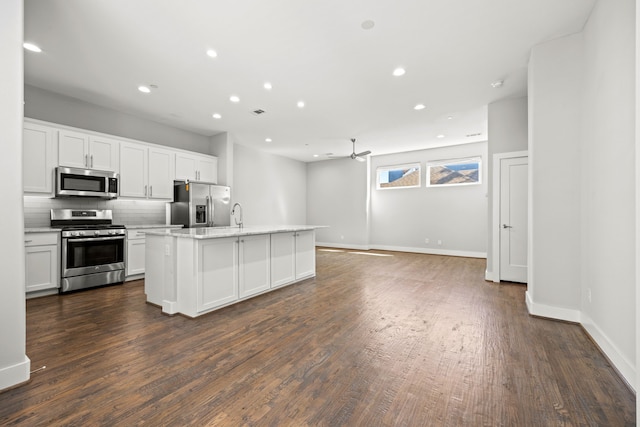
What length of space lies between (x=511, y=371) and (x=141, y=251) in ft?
17.7

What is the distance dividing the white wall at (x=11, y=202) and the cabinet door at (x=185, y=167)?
3.77 meters

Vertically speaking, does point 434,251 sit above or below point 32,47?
below

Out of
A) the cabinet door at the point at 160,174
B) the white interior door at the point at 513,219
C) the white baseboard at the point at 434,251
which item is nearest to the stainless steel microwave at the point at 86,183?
the cabinet door at the point at 160,174

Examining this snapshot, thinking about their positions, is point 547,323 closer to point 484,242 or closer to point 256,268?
point 256,268

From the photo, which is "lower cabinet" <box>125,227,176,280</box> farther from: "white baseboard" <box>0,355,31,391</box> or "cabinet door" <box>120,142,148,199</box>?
"white baseboard" <box>0,355,31,391</box>

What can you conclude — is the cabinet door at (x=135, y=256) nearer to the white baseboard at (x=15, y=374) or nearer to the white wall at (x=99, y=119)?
the white wall at (x=99, y=119)

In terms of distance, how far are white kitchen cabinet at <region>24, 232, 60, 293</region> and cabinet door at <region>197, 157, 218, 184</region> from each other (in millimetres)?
2686

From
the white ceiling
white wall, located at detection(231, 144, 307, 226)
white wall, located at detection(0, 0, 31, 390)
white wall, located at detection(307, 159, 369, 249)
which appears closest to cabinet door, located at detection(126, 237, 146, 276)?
the white ceiling

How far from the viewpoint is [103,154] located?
452 cm

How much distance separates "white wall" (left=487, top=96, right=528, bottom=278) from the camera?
435 cm

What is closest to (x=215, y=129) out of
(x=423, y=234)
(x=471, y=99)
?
(x=471, y=99)

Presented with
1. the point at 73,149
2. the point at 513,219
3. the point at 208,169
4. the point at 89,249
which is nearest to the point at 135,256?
the point at 89,249

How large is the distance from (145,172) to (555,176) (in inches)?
246

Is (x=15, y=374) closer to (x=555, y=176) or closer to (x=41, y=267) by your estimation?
(x=41, y=267)
